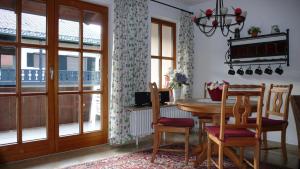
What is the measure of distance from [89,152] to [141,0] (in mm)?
2519

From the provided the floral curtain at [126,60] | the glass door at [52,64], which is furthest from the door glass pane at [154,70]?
the glass door at [52,64]

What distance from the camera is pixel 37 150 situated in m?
3.18

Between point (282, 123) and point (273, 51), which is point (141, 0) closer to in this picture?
point (273, 51)

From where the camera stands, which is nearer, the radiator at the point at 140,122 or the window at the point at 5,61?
the window at the point at 5,61

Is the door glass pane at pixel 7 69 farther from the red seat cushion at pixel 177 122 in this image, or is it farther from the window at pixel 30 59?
the red seat cushion at pixel 177 122

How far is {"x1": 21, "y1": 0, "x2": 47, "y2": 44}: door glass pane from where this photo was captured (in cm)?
320

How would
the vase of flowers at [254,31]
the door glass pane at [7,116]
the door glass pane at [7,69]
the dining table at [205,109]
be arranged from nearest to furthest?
the dining table at [205,109], the door glass pane at [7,69], the vase of flowers at [254,31], the door glass pane at [7,116]

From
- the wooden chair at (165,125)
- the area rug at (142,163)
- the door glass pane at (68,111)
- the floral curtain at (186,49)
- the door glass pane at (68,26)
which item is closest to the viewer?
the area rug at (142,163)

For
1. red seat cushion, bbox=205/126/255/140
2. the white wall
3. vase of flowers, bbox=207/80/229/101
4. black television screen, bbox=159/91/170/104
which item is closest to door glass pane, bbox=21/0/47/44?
black television screen, bbox=159/91/170/104

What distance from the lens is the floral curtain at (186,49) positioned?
489 cm

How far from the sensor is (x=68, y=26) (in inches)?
139

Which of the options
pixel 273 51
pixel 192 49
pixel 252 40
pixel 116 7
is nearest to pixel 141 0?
pixel 116 7

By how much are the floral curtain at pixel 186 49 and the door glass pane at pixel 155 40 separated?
0.47m

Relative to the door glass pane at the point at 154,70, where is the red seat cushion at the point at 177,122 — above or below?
below
